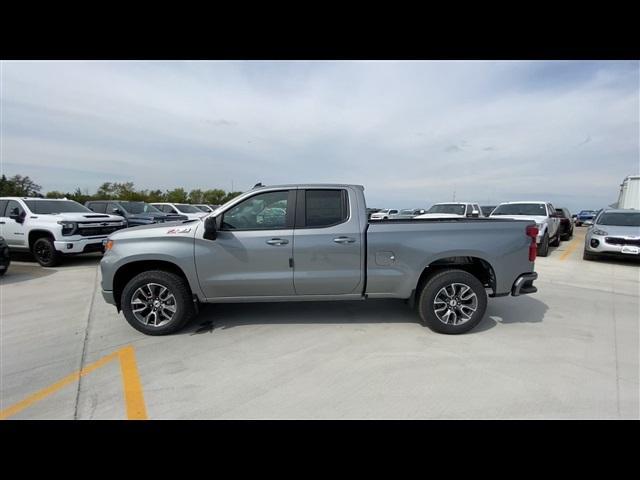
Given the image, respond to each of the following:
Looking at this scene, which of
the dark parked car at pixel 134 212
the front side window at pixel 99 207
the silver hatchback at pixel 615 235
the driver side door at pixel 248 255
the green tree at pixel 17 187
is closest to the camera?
the driver side door at pixel 248 255

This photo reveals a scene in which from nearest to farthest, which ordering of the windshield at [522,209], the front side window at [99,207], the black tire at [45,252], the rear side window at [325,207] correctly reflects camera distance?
the rear side window at [325,207], the black tire at [45,252], the windshield at [522,209], the front side window at [99,207]

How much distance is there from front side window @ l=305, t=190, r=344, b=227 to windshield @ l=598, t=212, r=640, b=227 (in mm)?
9685

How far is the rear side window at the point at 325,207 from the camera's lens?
3611 millimetres

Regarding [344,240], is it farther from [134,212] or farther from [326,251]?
[134,212]

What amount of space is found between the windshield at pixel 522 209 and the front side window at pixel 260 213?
9777mm

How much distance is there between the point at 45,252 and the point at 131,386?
→ 7.60m

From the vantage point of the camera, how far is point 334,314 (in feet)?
13.9

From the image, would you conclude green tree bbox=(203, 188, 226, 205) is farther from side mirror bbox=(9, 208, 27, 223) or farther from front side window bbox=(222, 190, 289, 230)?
front side window bbox=(222, 190, 289, 230)

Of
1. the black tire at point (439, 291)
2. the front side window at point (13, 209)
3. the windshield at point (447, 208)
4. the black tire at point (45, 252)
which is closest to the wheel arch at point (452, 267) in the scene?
the black tire at point (439, 291)

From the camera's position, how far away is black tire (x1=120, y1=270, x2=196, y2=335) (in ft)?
11.6

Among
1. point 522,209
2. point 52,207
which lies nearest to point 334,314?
point 52,207

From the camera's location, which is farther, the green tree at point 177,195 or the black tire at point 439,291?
the green tree at point 177,195

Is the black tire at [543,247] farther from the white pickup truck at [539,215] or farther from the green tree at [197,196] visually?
the green tree at [197,196]

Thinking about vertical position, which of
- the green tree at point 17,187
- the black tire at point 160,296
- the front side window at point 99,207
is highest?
the green tree at point 17,187
